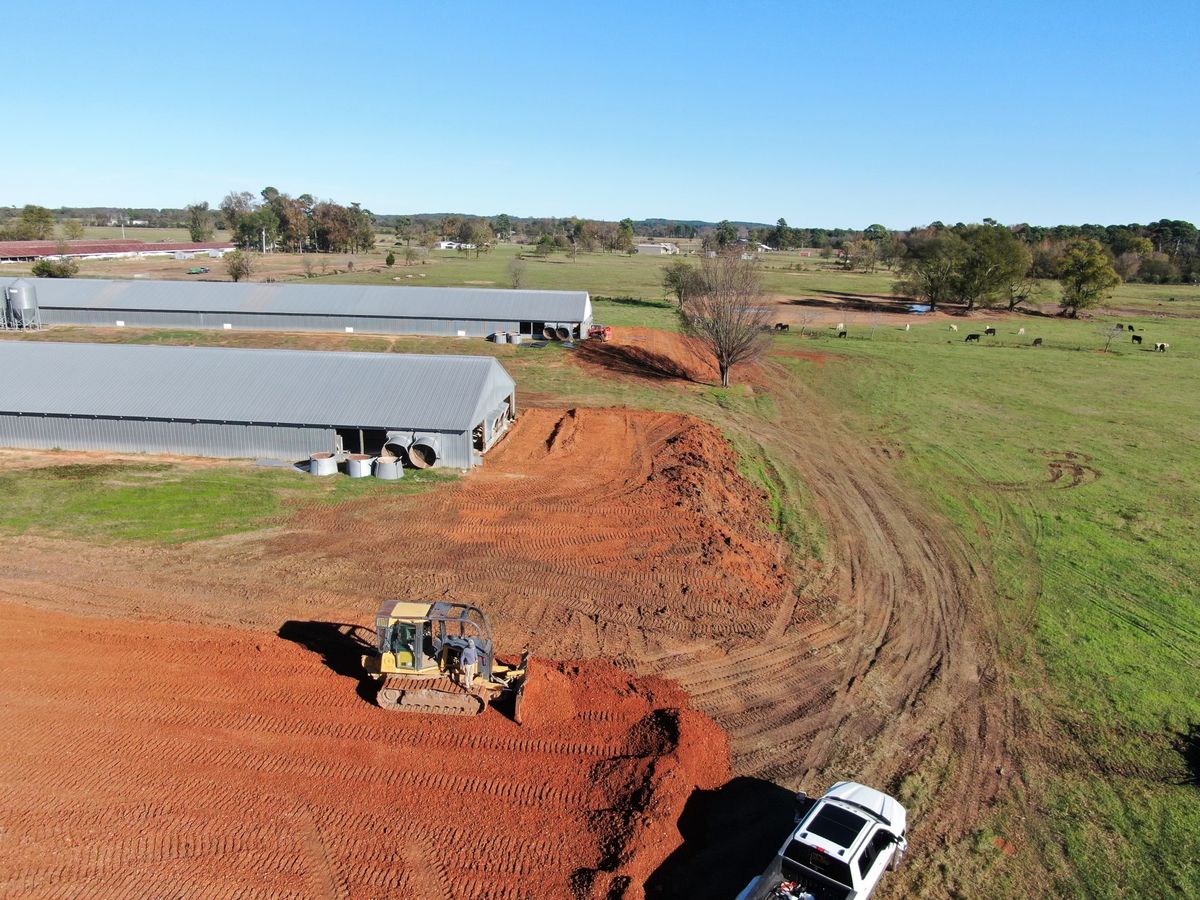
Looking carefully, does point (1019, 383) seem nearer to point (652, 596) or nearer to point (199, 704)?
point (652, 596)

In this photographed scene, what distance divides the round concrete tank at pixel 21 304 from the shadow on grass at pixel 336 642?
172ft

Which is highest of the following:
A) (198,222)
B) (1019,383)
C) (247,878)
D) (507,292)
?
→ (198,222)

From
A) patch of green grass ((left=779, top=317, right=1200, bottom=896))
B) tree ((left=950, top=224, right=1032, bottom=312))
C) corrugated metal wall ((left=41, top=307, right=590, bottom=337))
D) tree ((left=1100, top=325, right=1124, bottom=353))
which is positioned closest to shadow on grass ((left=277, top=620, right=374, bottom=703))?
patch of green grass ((left=779, top=317, right=1200, bottom=896))

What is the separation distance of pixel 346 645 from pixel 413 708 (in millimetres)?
3459

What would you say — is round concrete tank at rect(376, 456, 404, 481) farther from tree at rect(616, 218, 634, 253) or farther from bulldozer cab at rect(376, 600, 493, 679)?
tree at rect(616, 218, 634, 253)

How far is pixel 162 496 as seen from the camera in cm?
2720

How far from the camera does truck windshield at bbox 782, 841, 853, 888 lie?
11562 mm

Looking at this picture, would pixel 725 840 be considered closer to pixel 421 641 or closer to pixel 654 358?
pixel 421 641

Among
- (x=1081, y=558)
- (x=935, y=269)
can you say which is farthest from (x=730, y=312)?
(x=935, y=269)

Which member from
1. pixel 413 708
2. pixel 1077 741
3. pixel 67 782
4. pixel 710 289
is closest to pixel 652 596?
pixel 413 708

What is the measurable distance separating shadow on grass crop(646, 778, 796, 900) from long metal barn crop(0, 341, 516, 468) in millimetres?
19293

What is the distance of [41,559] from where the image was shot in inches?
891

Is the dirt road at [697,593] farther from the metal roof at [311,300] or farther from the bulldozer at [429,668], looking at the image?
the metal roof at [311,300]

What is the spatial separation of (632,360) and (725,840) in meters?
41.5
